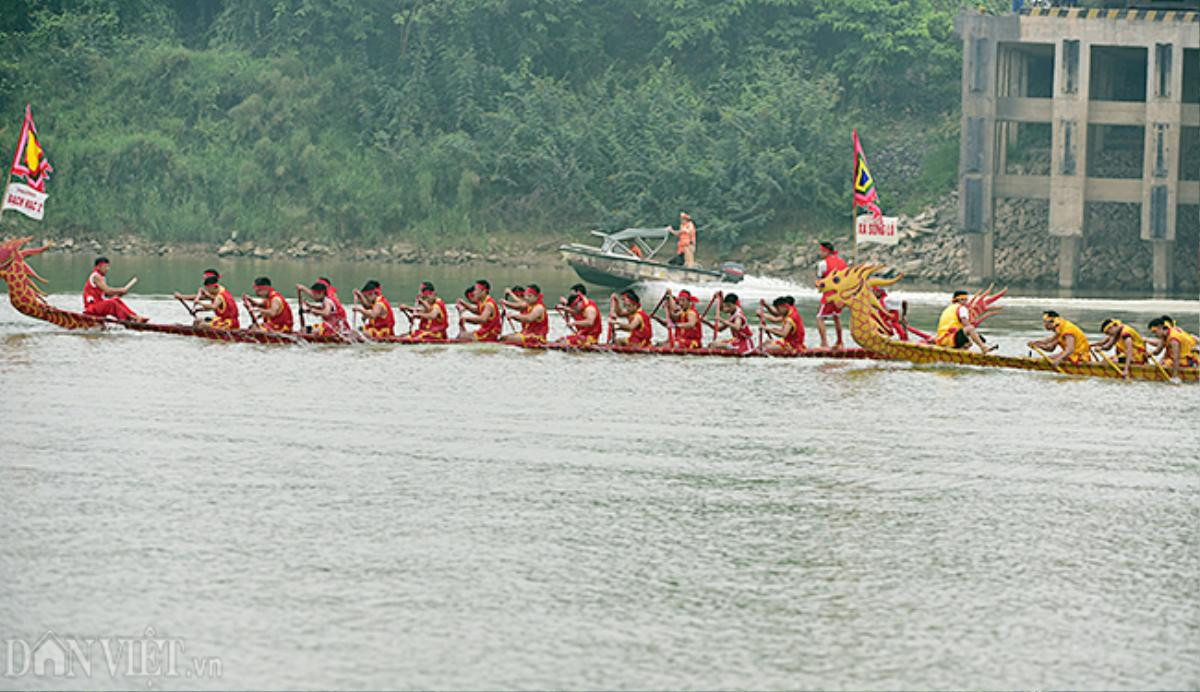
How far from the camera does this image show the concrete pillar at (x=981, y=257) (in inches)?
1850

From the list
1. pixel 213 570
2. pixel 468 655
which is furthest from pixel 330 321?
pixel 468 655

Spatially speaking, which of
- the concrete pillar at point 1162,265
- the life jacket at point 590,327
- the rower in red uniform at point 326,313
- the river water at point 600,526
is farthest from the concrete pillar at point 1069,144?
the rower in red uniform at point 326,313

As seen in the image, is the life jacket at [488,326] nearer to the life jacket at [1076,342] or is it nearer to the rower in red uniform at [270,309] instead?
the rower in red uniform at [270,309]

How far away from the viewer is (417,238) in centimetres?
5584

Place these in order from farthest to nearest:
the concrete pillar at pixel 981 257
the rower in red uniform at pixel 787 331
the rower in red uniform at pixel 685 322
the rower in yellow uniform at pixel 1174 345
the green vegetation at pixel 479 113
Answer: the green vegetation at pixel 479 113 → the concrete pillar at pixel 981 257 → the rower in red uniform at pixel 685 322 → the rower in red uniform at pixel 787 331 → the rower in yellow uniform at pixel 1174 345

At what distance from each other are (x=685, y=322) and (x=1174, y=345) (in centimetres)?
731

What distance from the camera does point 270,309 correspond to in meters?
30.9

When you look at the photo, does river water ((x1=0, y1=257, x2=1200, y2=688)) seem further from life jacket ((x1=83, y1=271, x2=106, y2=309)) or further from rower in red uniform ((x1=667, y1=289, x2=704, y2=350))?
life jacket ((x1=83, y1=271, x2=106, y2=309))

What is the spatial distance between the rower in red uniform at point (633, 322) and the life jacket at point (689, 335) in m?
0.46

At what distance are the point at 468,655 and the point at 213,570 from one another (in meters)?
3.03

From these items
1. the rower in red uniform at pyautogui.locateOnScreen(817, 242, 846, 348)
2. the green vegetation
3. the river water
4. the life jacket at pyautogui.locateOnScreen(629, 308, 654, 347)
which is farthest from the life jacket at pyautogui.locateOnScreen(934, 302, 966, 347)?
the green vegetation

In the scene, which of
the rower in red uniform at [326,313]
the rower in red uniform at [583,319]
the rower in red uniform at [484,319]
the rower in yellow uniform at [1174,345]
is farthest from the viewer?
the rower in red uniform at [484,319]

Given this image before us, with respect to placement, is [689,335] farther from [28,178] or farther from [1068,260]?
[1068,260]

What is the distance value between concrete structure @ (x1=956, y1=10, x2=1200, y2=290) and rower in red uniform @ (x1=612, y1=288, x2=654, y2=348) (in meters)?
18.0
